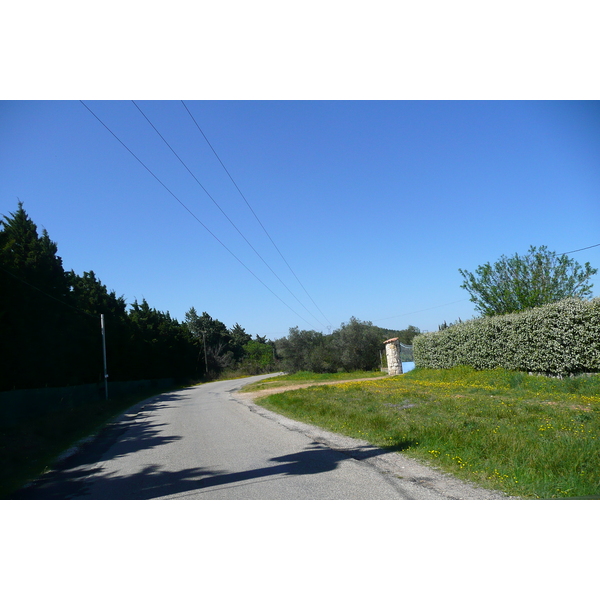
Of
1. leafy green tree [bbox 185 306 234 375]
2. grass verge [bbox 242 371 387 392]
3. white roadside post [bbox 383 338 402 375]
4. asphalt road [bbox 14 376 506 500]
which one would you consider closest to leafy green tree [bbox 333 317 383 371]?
grass verge [bbox 242 371 387 392]

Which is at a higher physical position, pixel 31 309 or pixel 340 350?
pixel 31 309

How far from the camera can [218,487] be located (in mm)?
6102

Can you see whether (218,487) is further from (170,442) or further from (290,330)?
(290,330)

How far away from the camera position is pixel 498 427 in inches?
323

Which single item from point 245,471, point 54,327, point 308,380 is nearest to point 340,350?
point 308,380

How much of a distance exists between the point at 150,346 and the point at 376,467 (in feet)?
125

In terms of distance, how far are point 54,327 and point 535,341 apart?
20.5 metres

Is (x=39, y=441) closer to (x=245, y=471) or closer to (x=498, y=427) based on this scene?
(x=245, y=471)

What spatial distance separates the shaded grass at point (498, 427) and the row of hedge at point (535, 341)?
2.53 feet

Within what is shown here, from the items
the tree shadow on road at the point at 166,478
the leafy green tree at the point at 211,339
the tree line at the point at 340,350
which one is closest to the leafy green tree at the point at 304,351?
the tree line at the point at 340,350

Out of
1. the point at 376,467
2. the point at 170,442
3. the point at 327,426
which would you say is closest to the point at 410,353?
the point at 327,426

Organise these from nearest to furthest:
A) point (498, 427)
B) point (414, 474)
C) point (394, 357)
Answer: point (414, 474) → point (498, 427) → point (394, 357)

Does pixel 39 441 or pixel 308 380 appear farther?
pixel 308 380

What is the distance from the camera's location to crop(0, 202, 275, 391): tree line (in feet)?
55.6
